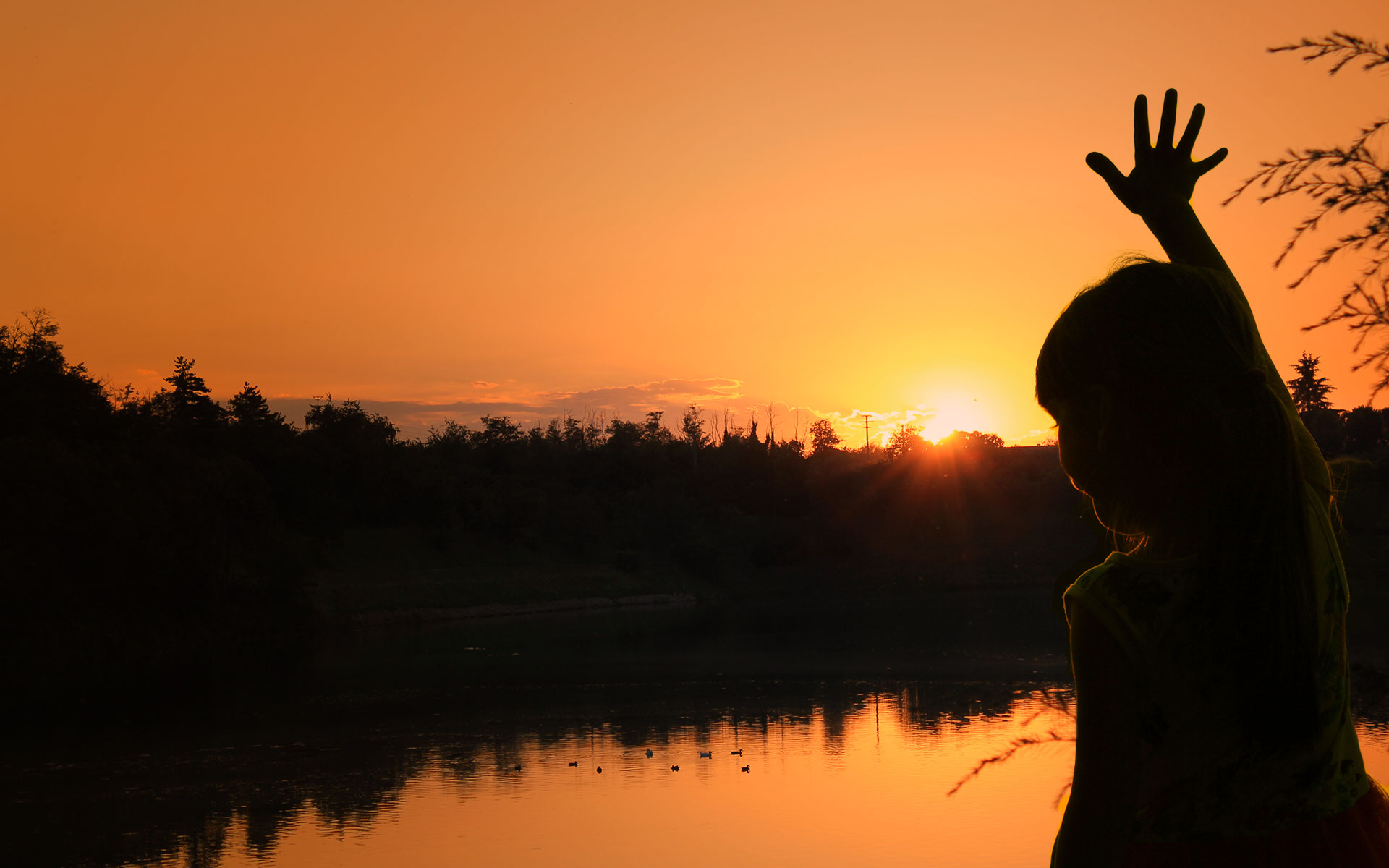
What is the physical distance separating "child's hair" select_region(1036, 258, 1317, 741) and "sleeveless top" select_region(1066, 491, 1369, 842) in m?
0.03

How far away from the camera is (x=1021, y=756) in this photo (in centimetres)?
2266

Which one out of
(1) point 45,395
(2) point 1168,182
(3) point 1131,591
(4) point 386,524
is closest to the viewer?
(3) point 1131,591

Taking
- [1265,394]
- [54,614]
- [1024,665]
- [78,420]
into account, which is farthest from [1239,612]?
[78,420]

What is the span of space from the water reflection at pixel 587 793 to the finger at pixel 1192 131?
11824 mm

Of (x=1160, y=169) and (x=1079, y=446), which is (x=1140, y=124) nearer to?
(x=1160, y=169)

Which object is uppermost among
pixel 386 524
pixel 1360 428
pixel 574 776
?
pixel 1360 428

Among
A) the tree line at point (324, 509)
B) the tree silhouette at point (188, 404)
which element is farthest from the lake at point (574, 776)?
the tree silhouette at point (188, 404)

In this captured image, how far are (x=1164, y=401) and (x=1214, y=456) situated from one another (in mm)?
Result: 83

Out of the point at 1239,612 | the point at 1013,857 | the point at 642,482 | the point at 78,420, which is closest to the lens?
the point at 1239,612

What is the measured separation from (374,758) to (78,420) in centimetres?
3116

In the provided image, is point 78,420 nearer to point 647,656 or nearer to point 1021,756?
point 647,656

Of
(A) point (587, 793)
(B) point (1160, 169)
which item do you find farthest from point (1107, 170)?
(A) point (587, 793)

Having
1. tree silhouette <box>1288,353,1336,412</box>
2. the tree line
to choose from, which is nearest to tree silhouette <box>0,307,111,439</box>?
the tree line

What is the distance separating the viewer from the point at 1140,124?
1.96 m
